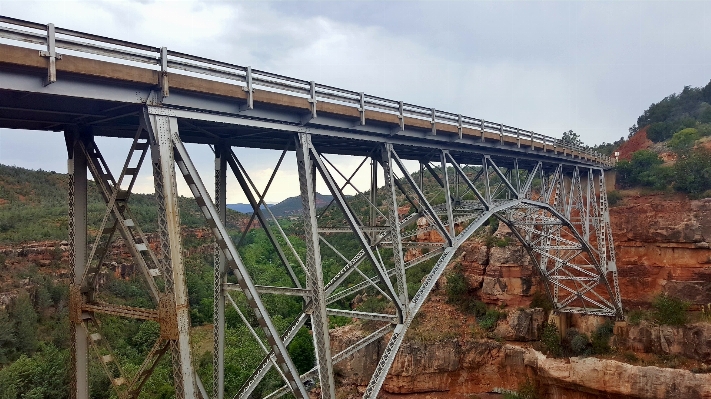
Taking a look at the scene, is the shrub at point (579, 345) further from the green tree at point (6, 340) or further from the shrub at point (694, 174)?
the green tree at point (6, 340)

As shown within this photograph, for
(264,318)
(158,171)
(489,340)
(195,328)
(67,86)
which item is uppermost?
(67,86)

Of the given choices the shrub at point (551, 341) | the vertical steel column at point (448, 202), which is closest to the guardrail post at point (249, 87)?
the vertical steel column at point (448, 202)

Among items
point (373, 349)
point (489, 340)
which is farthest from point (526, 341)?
point (373, 349)

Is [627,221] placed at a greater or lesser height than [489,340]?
greater

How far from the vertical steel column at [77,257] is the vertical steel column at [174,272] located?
1.80m

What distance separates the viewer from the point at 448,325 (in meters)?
24.6

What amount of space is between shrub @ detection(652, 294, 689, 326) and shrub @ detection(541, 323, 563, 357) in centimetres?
426

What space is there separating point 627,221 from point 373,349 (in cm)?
1547

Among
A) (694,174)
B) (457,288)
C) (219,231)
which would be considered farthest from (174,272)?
(694,174)

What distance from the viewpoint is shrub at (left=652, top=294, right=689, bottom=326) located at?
A: 773 inches

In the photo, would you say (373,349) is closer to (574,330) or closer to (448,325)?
(448,325)

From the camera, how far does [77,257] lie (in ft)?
22.1

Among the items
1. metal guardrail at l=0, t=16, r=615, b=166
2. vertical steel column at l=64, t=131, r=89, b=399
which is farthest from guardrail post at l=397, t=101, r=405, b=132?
vertical steel column at l=64, t=131, r=89, b=399

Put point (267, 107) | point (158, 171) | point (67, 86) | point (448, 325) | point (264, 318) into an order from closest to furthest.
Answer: point (67, 86) < point (158, 171) < point (264, 318) < point (267, 107) < point (448, 325)
